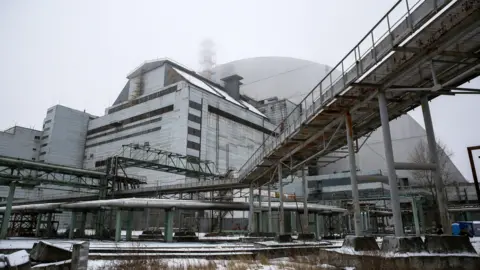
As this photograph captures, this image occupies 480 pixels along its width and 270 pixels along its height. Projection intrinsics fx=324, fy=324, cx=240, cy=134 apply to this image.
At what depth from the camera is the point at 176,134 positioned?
63.6 meters

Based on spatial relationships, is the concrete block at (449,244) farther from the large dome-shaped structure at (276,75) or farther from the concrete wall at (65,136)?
the large dome-shaped structure at (276,75)

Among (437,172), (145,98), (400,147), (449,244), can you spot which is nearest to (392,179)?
(437,172)

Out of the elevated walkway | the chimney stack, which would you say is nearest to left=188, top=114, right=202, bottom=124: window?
the chimney stack

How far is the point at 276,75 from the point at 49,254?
122 meters

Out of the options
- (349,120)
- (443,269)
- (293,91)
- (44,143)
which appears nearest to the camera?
(443,269)

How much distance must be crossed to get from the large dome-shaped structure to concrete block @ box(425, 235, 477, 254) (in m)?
109

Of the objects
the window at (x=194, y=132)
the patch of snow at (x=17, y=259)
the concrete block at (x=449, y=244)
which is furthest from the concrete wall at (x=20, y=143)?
the concrete block at (x=449, y=244)

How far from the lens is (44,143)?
86.3m

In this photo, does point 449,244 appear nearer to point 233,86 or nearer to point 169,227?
point 169,227

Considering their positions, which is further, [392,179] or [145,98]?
[145,98]

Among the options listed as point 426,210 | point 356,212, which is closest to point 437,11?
point 356,212

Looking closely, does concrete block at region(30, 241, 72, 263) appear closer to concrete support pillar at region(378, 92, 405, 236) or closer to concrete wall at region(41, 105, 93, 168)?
concrete support pillar at region(378, 92, 405, 236)

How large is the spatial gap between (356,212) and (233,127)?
61.7 meters

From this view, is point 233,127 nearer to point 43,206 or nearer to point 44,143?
point 43,206
